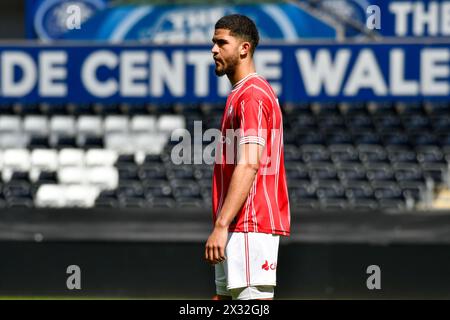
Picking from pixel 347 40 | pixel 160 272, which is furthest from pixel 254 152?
pixel 347 40

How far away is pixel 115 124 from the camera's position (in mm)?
16016

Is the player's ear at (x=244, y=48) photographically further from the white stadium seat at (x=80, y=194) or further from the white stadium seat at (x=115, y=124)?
the white stadium seat at (x=115, y=124)

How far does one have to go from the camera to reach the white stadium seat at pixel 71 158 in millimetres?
15219

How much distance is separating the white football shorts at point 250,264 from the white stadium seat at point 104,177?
394 inches

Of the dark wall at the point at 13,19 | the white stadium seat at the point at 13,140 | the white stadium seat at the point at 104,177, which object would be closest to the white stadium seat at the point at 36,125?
the white stadium seat at the point at 13,140

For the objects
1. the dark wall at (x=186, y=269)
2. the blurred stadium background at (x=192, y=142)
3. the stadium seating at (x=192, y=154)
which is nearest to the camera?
the dark wall at (x=186, y=269)

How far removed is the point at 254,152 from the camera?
4461 mm

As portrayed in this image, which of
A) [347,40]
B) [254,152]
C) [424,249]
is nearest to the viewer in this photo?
[254,152]

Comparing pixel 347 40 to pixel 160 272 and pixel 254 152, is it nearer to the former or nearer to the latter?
pixel 160 272

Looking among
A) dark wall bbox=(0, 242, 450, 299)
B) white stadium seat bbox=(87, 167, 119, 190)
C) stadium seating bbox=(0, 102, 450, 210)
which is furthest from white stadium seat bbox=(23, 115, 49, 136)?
dark wall bbox=(0, 242, 450, 299)

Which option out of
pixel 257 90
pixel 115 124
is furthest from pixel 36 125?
pixel 257 90

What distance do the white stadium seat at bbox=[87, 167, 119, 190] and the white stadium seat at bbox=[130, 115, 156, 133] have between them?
1181 mm

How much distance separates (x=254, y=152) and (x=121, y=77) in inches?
456

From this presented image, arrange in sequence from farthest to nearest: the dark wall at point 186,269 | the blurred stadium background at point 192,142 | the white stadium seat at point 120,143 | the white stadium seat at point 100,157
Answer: the white stadium seat at point 120,143, the white stadium seat at point 100,157, the blurred stadium background at point 192,142, the dark wall at point 186,269
